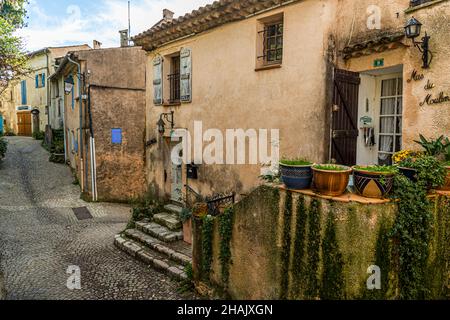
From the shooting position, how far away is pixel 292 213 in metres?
4.23

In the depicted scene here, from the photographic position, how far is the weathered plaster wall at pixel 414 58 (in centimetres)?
493

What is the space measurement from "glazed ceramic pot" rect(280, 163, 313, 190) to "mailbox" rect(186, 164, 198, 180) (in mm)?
4799

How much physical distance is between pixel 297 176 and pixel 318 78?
104 inches

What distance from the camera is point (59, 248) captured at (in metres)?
8.34

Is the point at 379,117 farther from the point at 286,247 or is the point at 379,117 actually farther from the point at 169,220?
the point at 169,220

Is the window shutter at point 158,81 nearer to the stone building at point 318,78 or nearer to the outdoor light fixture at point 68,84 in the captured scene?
the stone building at point 318,78

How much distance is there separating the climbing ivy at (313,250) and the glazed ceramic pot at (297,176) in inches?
13.1

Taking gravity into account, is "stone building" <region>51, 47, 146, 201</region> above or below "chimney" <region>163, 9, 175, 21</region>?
below

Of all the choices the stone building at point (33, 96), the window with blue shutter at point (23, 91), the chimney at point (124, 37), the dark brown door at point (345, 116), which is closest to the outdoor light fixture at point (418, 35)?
the dark brown door at point (345, 116)

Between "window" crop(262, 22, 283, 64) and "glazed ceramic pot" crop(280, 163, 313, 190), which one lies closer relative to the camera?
"glazed ceramic pot" crop(280, 163, 313, 190)

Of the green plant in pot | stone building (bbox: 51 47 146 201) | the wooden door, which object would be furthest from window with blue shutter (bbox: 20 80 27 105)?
the green plant in pot

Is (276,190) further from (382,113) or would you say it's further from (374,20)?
(374,20)

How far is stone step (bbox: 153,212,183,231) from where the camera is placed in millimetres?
8375

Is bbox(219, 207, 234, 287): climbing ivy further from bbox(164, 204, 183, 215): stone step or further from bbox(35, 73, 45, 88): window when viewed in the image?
bbox(35, 73, 45, 88): window
